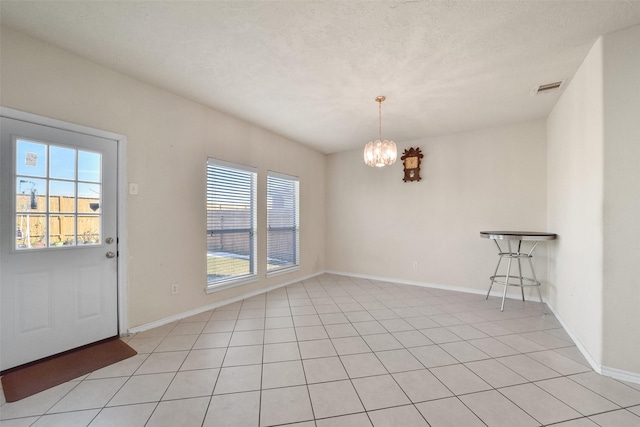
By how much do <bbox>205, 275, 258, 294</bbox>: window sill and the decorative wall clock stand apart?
319 cm

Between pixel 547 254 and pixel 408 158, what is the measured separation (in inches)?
96.8

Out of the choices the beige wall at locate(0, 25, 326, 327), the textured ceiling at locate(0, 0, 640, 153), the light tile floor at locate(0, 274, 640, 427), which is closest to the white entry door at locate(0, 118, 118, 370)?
the beige wall at locate(0, 25, 326, 327)

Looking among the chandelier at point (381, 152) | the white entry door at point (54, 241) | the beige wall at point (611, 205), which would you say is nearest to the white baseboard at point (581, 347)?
the beige wall at point (611, 205)

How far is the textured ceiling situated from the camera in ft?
5.65

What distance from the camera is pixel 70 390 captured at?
1.75 metres

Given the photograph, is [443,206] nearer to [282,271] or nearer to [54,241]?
[282,271]

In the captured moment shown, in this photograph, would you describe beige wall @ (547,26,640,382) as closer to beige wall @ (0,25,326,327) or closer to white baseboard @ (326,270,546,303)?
white baseboard @ (326,270,546,303)

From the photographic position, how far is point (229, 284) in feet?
11.5

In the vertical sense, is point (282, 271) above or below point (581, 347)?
above

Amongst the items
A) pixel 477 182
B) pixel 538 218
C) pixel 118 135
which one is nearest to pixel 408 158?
pixel 477 182

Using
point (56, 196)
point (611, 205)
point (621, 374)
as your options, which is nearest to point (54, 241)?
point (56, 196)

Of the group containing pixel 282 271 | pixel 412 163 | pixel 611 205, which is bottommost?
pixel 282 271

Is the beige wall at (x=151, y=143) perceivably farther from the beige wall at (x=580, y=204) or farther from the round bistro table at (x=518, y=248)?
the beige wall at (x=580, y=204)

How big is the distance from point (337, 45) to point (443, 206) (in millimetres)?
3245
